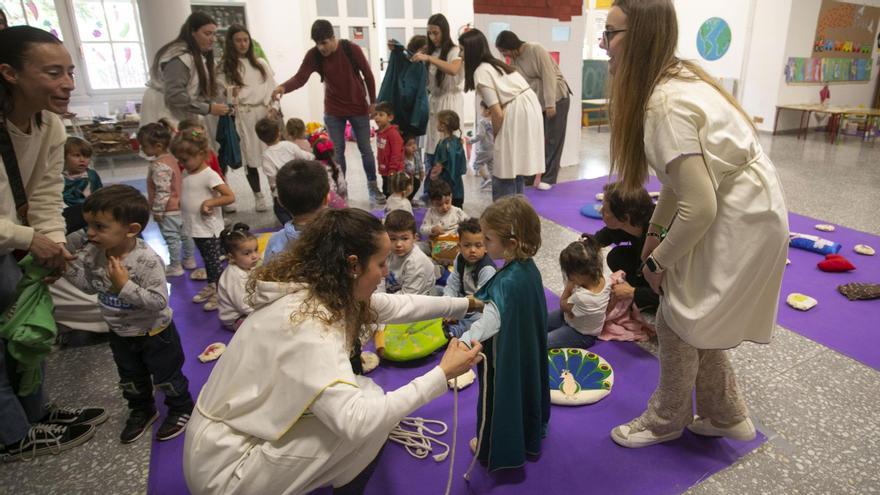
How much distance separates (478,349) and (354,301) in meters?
0.36

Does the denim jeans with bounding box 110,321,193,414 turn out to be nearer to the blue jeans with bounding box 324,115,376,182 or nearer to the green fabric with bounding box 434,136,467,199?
the green fabric with bounding box 434,136,467,199

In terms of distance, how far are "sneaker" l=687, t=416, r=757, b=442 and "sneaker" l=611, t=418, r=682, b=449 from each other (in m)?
0.08

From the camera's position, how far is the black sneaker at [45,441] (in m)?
1.91

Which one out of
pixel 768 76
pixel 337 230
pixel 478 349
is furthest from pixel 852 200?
pixel 337 230

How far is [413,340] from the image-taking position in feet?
8.16

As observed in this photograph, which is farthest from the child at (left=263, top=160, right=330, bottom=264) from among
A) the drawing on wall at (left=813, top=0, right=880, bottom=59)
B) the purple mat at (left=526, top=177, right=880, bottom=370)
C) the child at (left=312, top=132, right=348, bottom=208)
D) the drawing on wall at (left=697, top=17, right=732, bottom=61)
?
the drawing on wall at (left=813, top=0, right=880, bottom=59)

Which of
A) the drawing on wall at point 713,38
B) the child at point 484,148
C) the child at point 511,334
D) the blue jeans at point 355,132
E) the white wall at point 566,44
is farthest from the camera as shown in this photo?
the drawing on wall at point 713,38

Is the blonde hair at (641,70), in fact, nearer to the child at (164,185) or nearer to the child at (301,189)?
the child at (301,189)

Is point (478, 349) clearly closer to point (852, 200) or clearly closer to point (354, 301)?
point (354, 301)

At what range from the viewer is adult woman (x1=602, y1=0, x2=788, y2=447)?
1299 mm

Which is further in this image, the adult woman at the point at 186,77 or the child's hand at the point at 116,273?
the adult woman at the point at 186,77

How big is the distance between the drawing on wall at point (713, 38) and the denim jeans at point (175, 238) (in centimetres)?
920

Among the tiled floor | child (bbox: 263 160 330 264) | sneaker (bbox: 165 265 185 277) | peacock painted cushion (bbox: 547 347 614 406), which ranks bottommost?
the tiled floor

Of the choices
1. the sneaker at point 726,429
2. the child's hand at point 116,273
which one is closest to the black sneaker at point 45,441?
the child's hand at point 116,273
